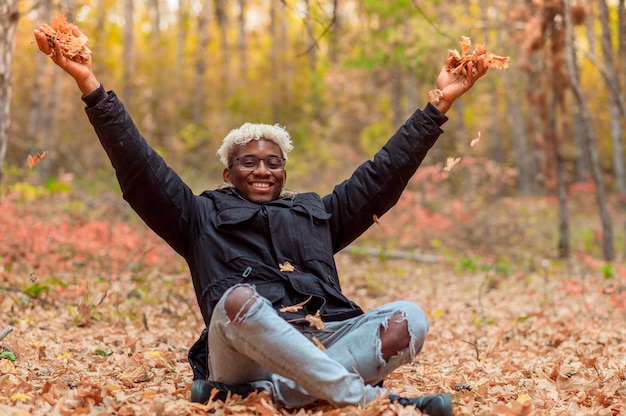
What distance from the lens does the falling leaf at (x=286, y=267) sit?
315 centimetres

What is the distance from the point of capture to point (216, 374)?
305 cm

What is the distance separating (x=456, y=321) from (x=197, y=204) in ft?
13.0

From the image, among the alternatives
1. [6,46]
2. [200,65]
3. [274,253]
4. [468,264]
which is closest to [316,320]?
[274,253]

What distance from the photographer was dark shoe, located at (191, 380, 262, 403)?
2.95m

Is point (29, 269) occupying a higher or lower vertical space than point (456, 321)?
higher

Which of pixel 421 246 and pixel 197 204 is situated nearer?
pixel 197 204

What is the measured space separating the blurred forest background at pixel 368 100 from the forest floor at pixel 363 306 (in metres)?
1.18

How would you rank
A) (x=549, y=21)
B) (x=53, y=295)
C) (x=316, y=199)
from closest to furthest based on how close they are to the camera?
(x=316, y=199), (x=53, y=295), (x=549, y=21)

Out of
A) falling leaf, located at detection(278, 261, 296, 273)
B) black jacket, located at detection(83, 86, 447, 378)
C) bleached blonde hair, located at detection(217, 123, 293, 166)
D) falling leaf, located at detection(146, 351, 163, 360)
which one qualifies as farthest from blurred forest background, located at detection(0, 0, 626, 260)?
falling leaf, located at detection(146, 351, 163, 360)

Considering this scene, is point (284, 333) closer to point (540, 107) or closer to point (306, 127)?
point (540, 107)

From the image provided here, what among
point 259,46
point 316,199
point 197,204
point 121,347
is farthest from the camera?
point 259,46

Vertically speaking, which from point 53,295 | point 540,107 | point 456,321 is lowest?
point 456,321

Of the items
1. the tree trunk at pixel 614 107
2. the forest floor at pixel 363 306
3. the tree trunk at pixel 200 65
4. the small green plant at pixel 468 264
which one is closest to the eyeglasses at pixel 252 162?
the forest floor at pixel 363 306

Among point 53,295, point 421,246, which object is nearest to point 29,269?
point 53,295
